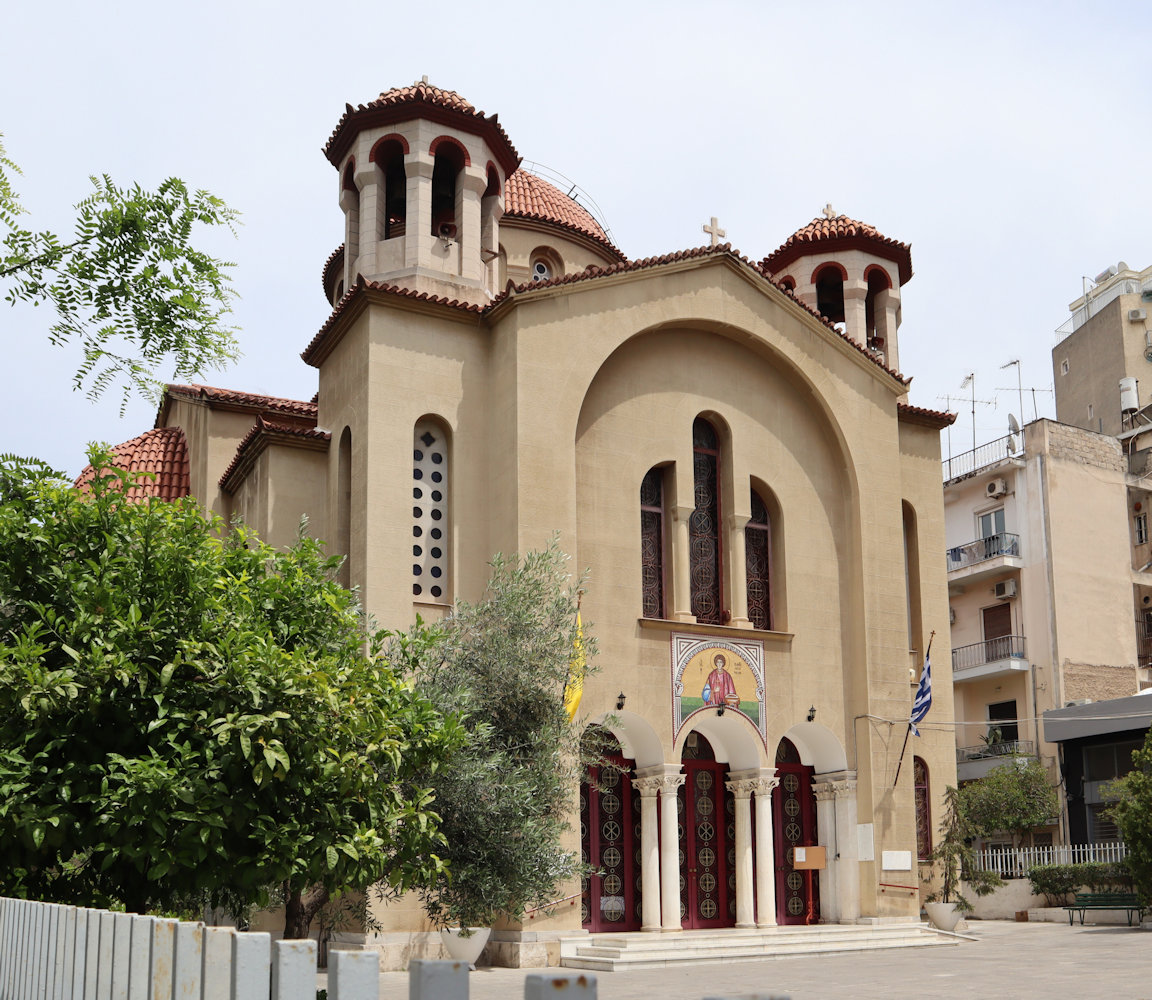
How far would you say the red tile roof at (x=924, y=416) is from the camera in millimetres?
26344

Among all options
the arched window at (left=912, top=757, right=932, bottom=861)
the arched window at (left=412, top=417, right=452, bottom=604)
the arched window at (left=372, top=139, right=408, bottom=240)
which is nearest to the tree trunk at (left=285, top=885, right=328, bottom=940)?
the arched window at (left=412, top=417, right=452, bottom=604)

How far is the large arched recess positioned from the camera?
2108 centimetres

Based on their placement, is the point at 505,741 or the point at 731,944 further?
the point at 731,944

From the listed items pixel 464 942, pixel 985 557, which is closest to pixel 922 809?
pixel 464 942

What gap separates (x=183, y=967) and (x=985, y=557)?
37.0 metres

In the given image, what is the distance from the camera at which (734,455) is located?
2269 cm

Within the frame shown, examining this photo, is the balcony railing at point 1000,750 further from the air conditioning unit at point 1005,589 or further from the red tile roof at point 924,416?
the red tile roof at point 924,416

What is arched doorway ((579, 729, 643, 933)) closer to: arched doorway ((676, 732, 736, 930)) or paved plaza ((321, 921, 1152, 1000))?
arched doorway ((676, 732, 736, 930))

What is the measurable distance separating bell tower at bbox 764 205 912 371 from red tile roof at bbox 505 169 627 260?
4.17 metres

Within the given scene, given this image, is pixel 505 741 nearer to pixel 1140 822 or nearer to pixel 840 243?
pixel 1140 822

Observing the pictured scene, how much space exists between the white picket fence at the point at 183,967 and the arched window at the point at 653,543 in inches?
610

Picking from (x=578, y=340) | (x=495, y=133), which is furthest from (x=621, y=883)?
(x=495, y=133)

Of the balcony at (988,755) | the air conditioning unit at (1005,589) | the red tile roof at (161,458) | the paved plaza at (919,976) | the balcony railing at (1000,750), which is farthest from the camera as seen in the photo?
the air conditioning unit at (1005,589)

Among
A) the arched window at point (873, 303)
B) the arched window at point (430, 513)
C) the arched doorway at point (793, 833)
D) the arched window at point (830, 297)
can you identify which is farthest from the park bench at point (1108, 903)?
the arched window at point (430, 513)
